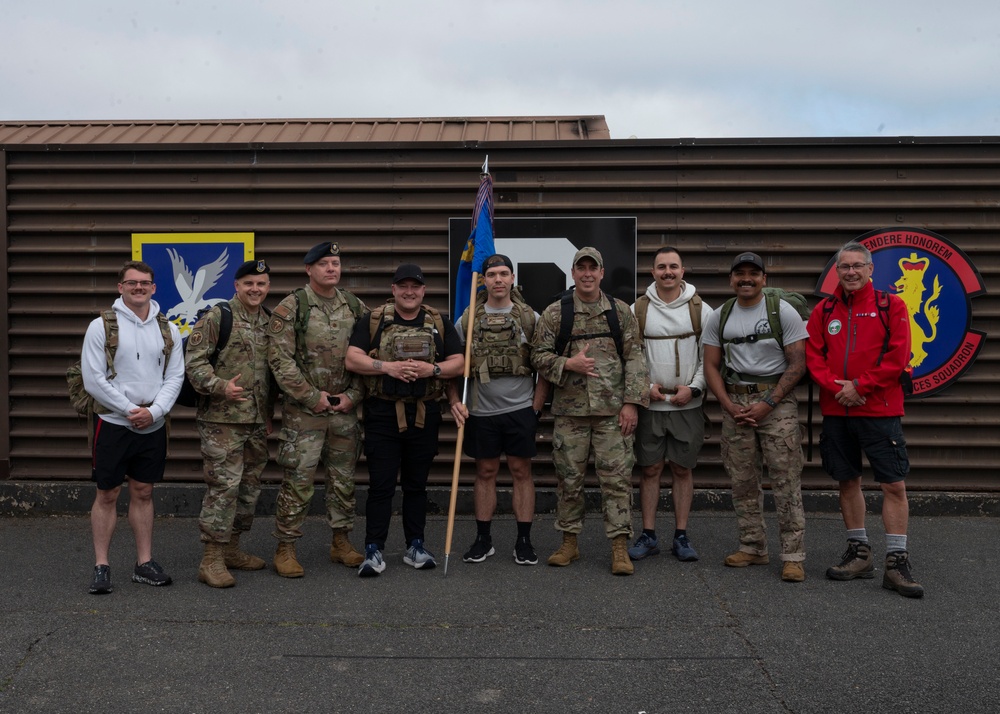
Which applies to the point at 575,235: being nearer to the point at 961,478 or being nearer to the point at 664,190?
the point at 664,190

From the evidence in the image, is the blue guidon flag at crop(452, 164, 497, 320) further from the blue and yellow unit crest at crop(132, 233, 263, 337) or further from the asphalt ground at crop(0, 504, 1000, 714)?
the blue and yellow unit crest at crop(132, 233, 263, 337)

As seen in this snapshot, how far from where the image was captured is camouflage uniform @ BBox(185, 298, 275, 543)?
5.28m

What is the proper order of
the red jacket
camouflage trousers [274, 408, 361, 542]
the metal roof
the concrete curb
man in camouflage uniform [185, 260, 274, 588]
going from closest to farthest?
the red jacket → man in camouflage uniform [185, 260, 274, 588] → camouflage trousers [274, 408, 361, 542] → the concrete curb → the metal roof

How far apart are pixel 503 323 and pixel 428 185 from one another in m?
1.96

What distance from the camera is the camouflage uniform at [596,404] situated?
554 cm

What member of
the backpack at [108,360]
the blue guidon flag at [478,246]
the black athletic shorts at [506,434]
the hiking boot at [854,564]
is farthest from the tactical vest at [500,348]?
the hiking boot at [854,564]

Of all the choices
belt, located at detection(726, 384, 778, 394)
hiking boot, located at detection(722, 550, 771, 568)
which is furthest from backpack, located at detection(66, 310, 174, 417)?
hiking boot, located at detection(722, 550, 771, 568)

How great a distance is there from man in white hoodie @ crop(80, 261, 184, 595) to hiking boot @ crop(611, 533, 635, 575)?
2651mm

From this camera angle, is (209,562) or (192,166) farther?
(192,166)

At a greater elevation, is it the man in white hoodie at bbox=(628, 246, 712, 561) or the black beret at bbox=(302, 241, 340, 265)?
the black beret at bbox=(302, 241, 340, 265)

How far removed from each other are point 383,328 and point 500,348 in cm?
74

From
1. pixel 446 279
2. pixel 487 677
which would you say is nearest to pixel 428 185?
pixel 446 279

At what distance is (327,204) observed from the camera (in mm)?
7191

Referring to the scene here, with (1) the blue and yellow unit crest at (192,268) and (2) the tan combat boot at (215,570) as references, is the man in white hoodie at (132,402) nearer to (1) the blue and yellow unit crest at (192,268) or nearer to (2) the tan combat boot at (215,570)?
(2) the tan combat boot at (215,570)
